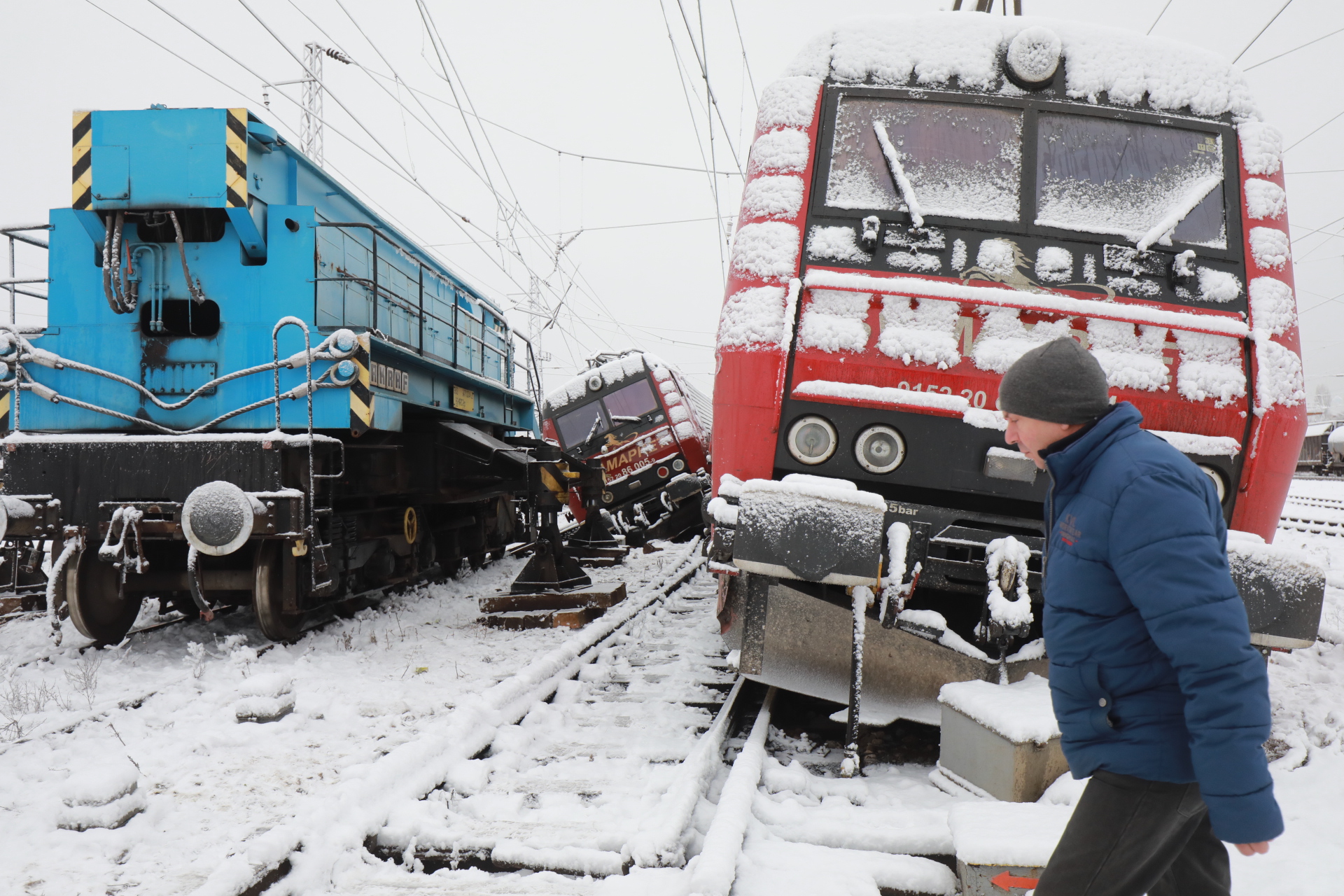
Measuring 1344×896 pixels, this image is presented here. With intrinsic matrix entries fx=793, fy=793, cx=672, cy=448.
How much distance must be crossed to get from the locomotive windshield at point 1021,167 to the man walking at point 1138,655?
2176mm

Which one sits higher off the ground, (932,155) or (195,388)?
(932,155)

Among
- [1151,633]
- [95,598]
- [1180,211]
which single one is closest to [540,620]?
[95,598]

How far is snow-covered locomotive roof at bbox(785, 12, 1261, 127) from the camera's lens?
368cm

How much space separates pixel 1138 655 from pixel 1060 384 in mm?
576

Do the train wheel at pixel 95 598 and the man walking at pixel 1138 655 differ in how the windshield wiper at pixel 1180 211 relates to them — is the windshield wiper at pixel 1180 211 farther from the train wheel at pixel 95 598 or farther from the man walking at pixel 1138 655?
the train wheel at pixel 95 598

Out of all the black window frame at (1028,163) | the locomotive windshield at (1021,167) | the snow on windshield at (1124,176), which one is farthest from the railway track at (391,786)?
the snow on windshield at (1124,176)

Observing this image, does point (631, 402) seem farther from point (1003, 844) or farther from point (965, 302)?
point (1003, 844)

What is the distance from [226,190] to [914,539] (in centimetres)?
511

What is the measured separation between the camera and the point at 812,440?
11.4 ft

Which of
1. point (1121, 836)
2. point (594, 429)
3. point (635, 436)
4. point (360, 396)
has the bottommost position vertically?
point (1121, 836)

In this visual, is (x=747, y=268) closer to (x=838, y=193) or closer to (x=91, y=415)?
(x=838, y=193)

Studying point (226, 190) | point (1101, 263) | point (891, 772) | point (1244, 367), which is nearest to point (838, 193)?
point (1101, 263)

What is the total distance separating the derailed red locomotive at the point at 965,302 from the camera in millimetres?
3332

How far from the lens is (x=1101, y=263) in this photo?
11.6ft
